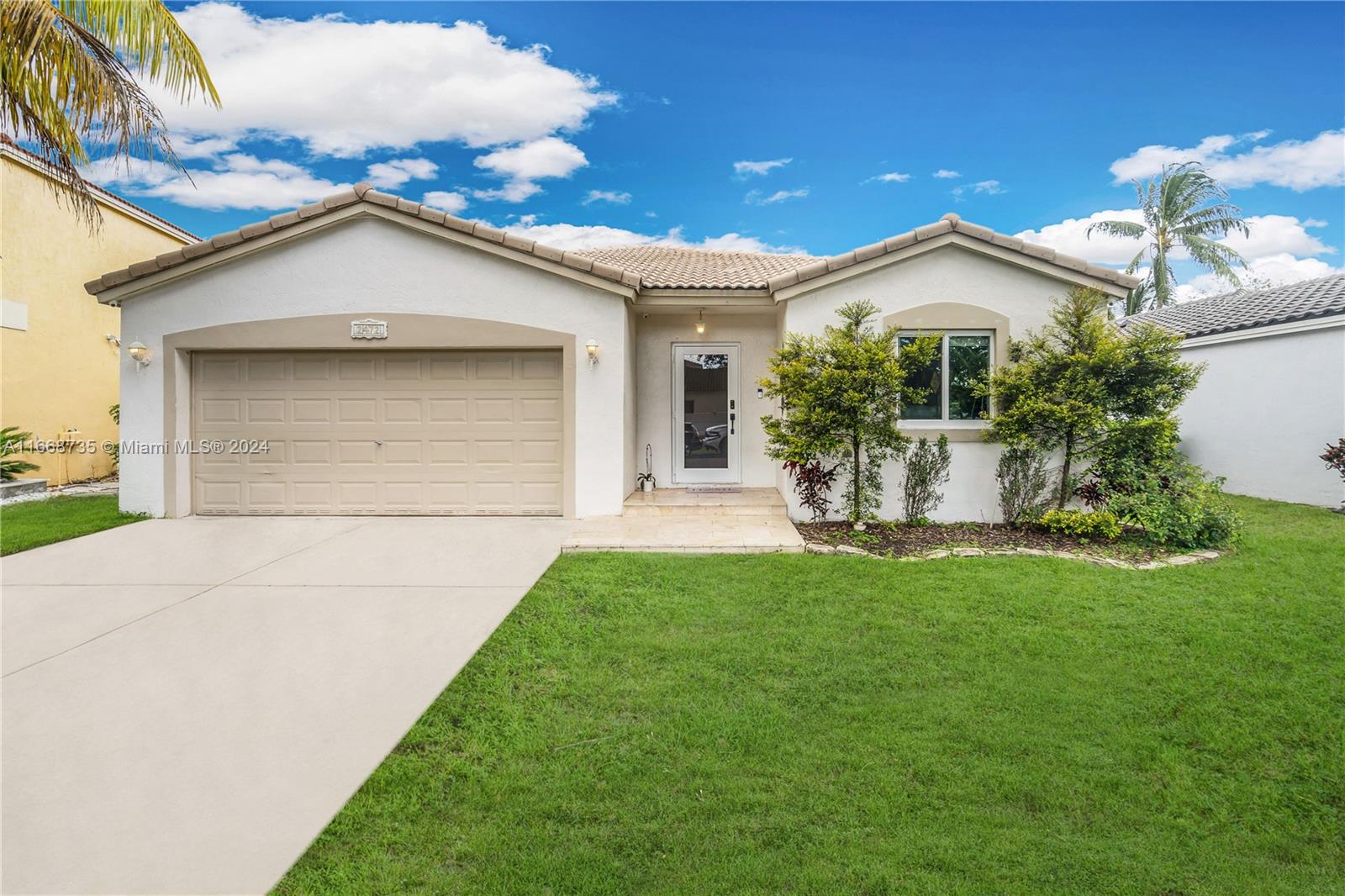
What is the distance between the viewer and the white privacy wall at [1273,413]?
35.3 ft

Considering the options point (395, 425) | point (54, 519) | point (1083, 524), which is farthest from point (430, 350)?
point (1083, 524)

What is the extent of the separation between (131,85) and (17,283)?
7.25 meters

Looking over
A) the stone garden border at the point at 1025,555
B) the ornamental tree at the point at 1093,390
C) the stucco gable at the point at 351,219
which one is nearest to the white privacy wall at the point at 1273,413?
the ornamental tree at the point at 1093,390

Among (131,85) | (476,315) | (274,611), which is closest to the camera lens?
(274,611)

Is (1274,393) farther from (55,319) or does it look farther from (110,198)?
(110,198)

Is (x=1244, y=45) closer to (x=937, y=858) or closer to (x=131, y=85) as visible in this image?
(x=937, y=858)

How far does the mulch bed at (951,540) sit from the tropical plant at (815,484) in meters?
0.24

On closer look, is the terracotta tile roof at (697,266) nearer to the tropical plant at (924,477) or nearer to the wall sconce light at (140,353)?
the tropical plant at (924,477)

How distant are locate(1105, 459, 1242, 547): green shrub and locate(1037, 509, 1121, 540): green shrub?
267 millimetres

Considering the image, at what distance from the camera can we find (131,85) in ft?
25.4

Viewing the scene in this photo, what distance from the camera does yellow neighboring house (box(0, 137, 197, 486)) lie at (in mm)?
11719

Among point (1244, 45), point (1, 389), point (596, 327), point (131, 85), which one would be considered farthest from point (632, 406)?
point (1244, 45)

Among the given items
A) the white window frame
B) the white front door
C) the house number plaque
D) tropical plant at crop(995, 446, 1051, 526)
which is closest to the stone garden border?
tropical plant at crop(995, 446, 1051, 526)

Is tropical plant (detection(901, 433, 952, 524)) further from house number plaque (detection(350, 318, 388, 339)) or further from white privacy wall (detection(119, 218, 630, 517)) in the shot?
house number plaque (detection(350, 318, 388, 339))
